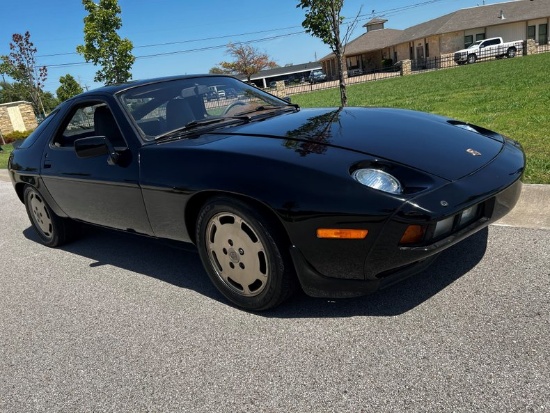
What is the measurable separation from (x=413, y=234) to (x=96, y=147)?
2279 mm

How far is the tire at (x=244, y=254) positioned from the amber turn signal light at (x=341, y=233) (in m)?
0.29

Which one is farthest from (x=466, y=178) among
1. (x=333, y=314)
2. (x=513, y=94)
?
(x=513, y=94)

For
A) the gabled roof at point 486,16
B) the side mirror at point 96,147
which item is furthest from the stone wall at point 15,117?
the gabled roof at point 486,16

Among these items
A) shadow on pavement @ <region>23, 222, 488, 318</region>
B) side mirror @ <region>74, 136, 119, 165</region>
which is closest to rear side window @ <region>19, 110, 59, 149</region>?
shadow on pavement @ <region>23, 222, 488, 318</region>

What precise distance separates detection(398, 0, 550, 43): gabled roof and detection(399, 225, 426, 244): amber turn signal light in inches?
1794

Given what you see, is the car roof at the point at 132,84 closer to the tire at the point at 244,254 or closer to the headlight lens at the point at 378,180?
the tire at the point at 244,254

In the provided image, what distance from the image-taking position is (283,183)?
2463 millimetres

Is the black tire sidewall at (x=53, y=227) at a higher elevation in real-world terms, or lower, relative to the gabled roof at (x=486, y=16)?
lower

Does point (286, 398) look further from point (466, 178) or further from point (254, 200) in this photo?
point (466, 178)

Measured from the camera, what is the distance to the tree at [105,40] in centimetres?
1950

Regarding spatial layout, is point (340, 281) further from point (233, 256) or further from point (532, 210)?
point (532, 210)

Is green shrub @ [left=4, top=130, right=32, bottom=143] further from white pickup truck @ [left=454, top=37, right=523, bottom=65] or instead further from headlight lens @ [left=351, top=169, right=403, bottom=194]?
white pickup truck @ [left=454, top=37, right=523, bottom=65]

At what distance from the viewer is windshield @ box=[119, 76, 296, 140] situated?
135 inches

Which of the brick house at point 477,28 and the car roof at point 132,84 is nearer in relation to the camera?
the car roof at point 132,84
